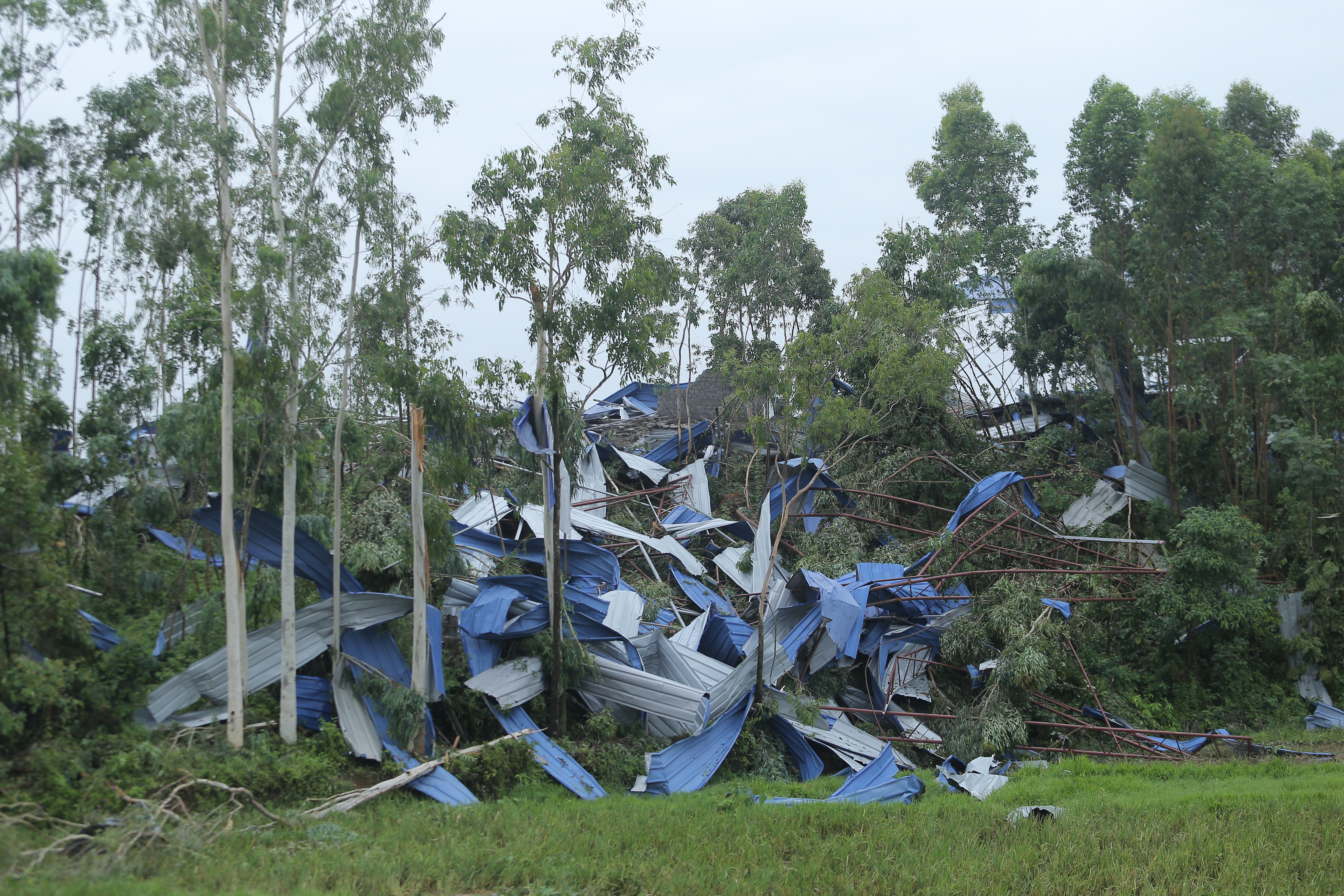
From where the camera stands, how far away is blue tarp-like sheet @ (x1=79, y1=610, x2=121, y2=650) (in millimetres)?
10039

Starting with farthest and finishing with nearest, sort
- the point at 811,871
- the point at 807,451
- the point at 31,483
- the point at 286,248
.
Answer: the point at 807,451
the point at 286,248
the point at 31,483
the point at 811,871

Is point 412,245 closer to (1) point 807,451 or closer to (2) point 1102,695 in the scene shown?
(1) point 807,451

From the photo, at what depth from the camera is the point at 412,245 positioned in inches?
417

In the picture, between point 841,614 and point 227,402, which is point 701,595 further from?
point 227,402

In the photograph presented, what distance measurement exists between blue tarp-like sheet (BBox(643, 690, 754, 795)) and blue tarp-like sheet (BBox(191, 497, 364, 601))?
412cm

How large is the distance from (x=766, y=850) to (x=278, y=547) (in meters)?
5.99

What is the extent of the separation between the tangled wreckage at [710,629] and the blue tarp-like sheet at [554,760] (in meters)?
0.02

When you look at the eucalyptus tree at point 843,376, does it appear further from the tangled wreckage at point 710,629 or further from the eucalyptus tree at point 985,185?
the eucalyptus tree at point 985,185

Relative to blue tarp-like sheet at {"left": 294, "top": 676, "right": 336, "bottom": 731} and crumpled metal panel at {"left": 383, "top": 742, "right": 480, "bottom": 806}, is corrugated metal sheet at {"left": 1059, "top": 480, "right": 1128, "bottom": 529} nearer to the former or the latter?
crumpled metal panel at {"left": 383, "top": 742, "right": 480, "bottom": 806}

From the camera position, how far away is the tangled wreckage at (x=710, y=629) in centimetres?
1006

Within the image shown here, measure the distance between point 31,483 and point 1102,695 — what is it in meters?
13.1

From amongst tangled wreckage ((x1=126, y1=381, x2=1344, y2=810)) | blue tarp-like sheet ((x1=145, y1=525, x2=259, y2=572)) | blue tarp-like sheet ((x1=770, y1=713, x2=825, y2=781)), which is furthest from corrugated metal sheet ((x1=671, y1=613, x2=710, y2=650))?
blue tarp-like sheet ((x1=145, y1=525, x2=259, y2=572))

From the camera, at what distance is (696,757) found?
10.6m

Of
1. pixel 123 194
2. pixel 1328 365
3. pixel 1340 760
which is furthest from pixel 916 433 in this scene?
pixel 123 194
